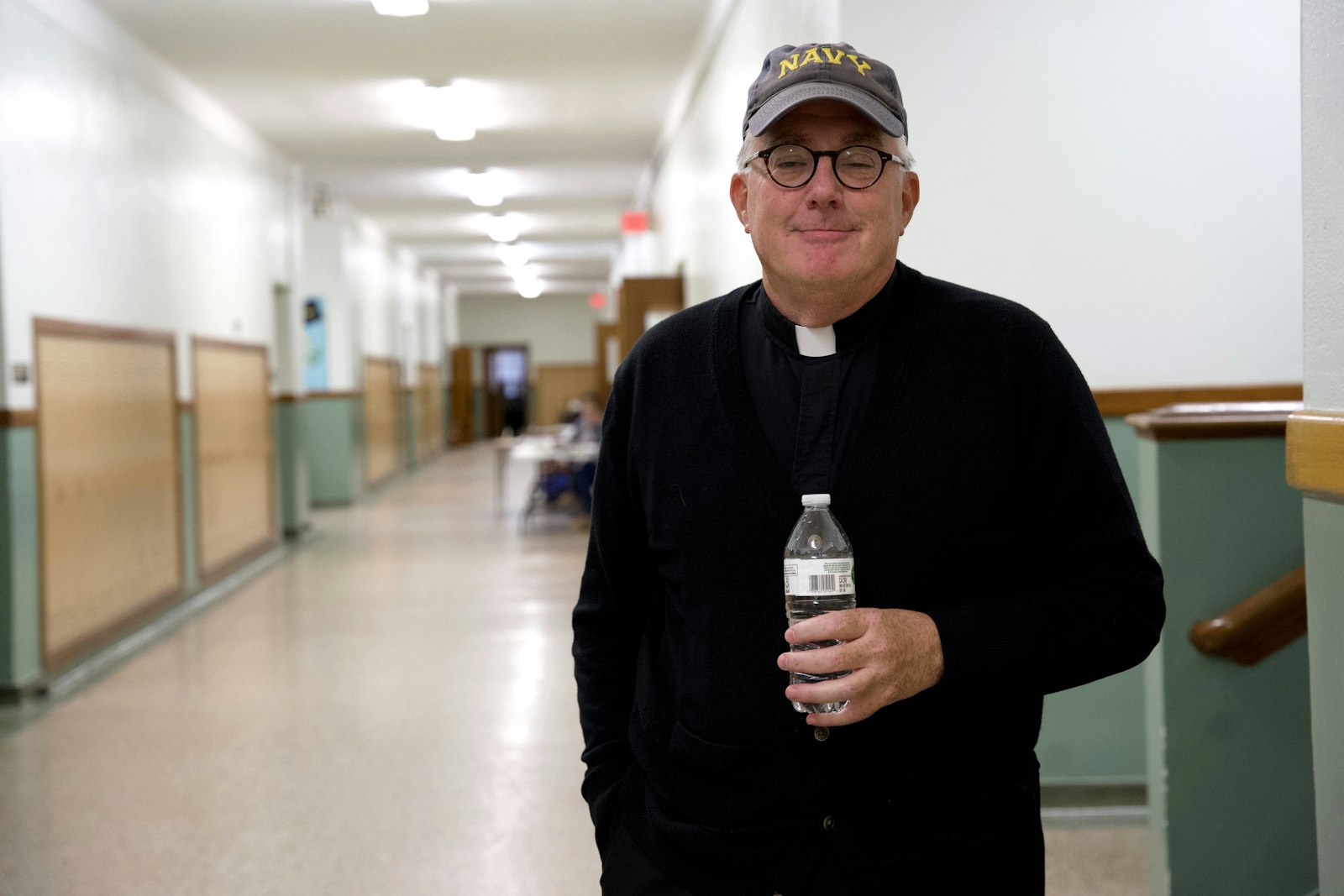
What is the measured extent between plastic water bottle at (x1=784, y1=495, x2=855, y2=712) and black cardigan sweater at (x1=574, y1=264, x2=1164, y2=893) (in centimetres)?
3

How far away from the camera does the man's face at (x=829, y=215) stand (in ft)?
4.65

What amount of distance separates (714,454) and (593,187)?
12.2 meters

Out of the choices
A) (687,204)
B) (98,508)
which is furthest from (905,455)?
(687,204)

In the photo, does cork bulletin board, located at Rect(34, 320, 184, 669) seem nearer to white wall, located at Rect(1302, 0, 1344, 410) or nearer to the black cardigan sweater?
the black cardigan sweater

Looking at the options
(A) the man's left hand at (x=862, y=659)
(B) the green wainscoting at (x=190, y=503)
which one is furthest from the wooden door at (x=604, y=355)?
(A) the man's left hand at (x=862, y=659)

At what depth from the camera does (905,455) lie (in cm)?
136

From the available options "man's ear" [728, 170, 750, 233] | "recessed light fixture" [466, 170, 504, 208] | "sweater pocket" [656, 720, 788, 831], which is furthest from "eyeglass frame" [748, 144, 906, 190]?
"recessed light fixture" [466, 170, 504, 208]

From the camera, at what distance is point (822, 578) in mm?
1272

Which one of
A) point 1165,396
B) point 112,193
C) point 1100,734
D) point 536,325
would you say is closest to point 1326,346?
point 1165,396

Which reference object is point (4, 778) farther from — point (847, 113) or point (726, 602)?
point (847, 113)

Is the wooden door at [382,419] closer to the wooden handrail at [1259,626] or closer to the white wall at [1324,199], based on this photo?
the wooden handrail at [1259,626]

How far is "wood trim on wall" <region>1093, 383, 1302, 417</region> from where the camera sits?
12.5 ft

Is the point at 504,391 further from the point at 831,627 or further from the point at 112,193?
the point at 831,627

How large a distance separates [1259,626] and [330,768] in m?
3.14
